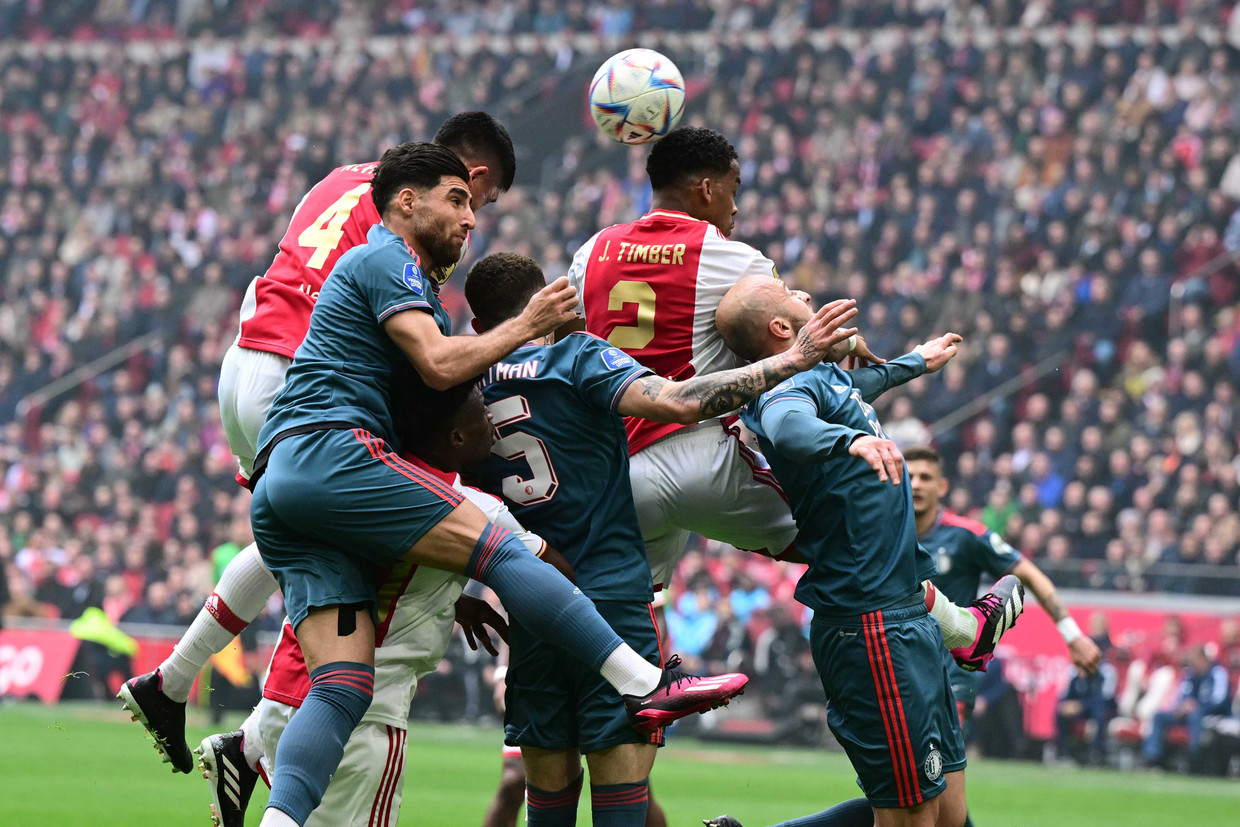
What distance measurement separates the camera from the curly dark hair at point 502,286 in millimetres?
5223

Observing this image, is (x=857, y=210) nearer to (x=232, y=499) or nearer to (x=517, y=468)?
(x=232, y=499)

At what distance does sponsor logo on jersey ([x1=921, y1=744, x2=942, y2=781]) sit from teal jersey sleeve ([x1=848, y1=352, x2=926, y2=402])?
1.34 m

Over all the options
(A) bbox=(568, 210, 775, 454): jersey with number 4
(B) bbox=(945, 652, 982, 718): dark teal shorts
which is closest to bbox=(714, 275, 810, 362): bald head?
(A) bbox=(568, 210, 775, 454): jersey with number 4

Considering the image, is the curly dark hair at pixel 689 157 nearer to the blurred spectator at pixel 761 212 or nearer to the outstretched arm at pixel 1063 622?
the outstretched arm at pixel 1063 622

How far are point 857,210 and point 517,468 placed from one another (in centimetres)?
1544

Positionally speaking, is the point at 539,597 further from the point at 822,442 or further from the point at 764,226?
the point at 764,226

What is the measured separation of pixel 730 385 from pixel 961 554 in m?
3.43

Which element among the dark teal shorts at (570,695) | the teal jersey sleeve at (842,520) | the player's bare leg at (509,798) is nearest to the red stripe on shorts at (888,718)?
the teal jersey sleeve at (842,520)

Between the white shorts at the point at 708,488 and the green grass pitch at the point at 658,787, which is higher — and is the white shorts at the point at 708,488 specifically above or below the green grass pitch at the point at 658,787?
above

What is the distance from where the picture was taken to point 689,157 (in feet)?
19.6

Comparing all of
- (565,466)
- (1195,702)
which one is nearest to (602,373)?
(565,466)

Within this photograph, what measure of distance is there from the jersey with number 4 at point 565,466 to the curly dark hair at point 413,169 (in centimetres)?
66

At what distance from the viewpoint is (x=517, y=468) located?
505cm

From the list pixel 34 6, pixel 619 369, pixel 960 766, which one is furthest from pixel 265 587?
pixel 34 6
